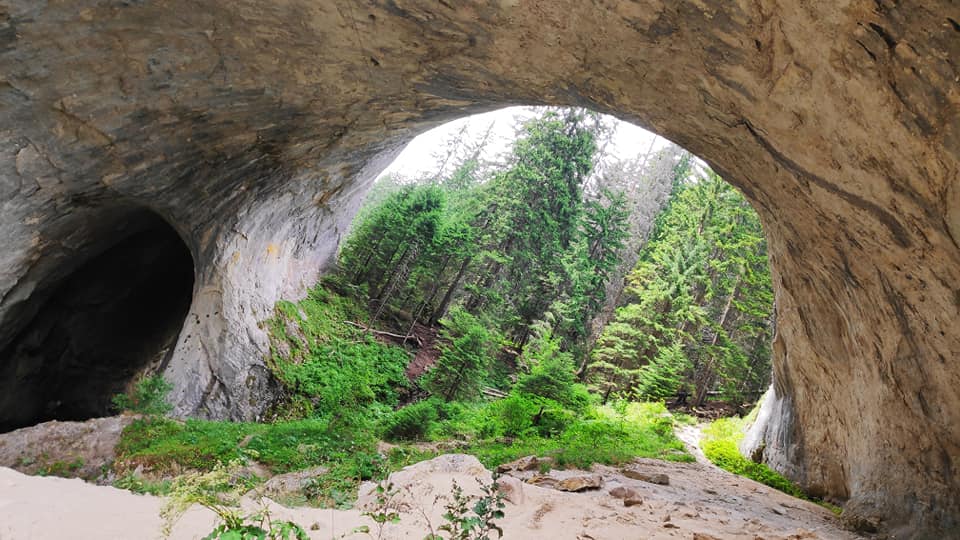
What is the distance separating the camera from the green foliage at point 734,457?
9648 millimetres

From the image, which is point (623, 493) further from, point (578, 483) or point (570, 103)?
point (570, 103)

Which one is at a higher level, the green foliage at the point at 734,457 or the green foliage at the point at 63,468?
the green foliage at the point at 734,457

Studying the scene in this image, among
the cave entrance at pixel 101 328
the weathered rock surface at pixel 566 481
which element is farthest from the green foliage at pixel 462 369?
the weathered rock surface at pixel 566 481

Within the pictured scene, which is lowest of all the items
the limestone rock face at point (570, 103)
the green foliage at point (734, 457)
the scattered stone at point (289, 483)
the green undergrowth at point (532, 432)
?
the scattered stone at point (289, 483)

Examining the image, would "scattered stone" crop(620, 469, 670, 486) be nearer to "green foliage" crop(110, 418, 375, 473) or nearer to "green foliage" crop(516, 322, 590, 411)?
"green foliage" crop(110, 418, 375, 473)

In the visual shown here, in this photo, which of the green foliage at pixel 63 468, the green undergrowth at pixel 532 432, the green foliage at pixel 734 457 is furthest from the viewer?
the green foliage at pixel 734 457

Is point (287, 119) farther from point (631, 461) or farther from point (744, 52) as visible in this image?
point (631, 461)

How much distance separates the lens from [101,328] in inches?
511

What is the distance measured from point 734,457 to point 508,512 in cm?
960

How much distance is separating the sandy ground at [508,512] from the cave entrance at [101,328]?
32.5 ft

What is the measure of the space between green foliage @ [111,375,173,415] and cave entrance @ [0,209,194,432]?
7.83 ft

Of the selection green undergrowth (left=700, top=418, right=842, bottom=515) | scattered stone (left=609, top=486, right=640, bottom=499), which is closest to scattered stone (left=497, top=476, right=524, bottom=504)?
scattered stone (left=609, top=486, right=640, bottom=499)

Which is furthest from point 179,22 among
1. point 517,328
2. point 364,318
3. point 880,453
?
point 517,328

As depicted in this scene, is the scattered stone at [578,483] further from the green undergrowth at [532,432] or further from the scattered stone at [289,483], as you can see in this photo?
the scattered stone at [289,483]
